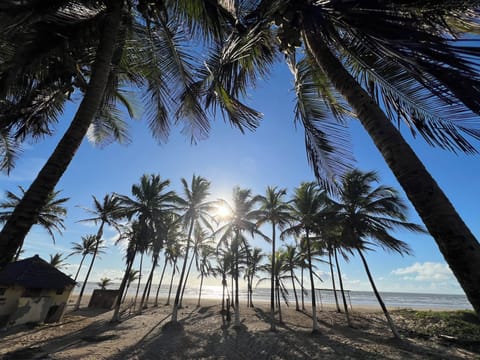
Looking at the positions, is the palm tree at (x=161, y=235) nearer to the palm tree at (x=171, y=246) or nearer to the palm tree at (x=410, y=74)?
the palm tree at (x=171, y=246)

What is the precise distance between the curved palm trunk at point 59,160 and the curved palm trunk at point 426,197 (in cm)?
289

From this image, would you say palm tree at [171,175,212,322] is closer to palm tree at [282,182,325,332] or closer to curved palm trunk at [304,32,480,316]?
palm tree at [282,182,325,332]

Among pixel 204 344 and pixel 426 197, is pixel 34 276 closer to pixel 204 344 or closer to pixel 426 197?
pixel 204 344

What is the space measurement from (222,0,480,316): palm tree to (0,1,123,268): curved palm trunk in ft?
5.24

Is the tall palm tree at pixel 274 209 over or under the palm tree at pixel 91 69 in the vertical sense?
over

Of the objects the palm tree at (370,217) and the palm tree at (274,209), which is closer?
the palm tree at (370,217)

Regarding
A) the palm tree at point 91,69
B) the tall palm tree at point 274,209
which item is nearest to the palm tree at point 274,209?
the tall palm tree at point 274,209

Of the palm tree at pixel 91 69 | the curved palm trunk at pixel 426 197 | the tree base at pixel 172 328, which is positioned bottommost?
the tree base at pixel 172 328

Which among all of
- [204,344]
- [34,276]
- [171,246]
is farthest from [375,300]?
[34,276]

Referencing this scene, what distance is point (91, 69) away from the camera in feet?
11.9

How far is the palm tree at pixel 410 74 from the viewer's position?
141cm

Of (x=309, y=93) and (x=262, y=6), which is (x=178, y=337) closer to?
(x=309, y=93)

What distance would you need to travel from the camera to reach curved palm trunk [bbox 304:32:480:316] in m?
1.28

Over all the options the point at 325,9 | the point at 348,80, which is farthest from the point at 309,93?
the point at 325,9
